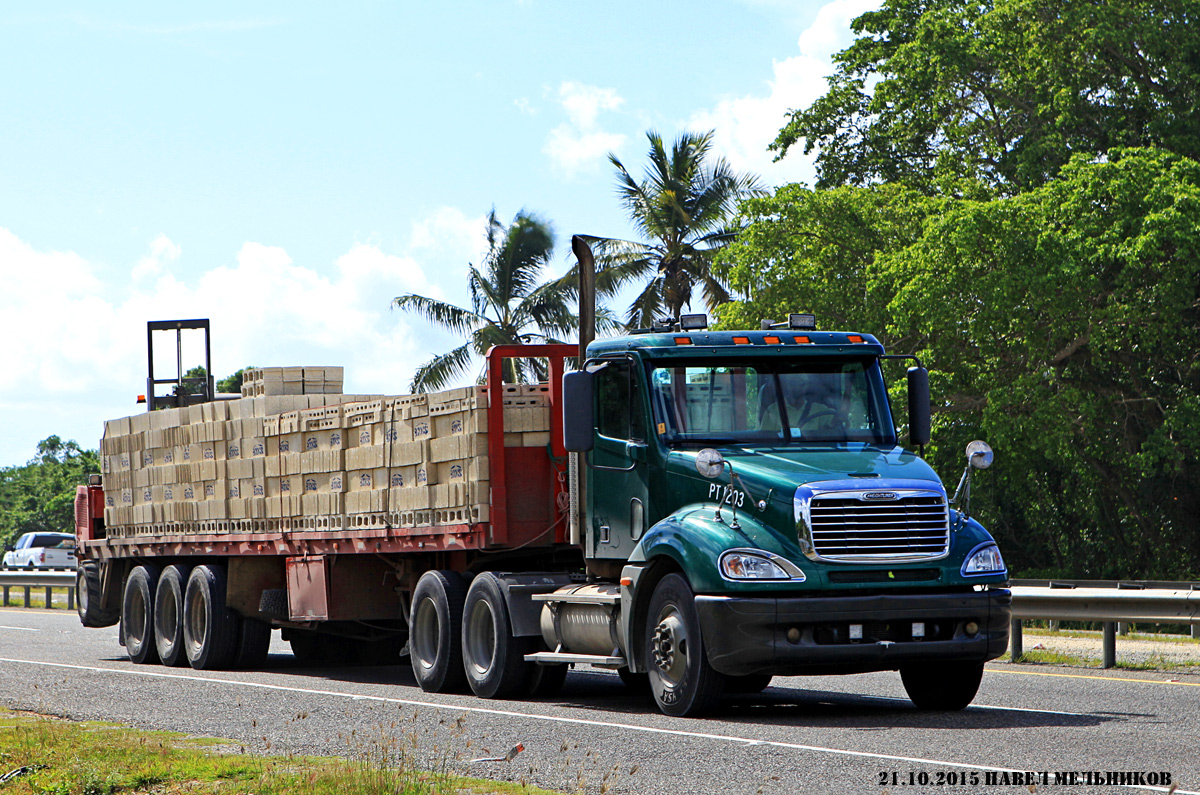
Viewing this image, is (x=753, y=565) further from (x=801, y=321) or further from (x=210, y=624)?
(x=210, y=624)

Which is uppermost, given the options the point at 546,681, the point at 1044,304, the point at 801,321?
the point at 1044,304

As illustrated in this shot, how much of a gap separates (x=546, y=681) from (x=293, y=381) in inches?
230

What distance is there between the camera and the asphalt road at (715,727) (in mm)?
8227

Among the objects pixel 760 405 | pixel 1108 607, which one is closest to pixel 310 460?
pixel 760 405

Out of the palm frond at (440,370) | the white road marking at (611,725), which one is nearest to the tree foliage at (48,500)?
the palm frond at (440,370)

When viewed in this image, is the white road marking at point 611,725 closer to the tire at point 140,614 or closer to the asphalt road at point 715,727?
the asphalt road at point 715,727

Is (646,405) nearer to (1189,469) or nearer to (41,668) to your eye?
(41,668)

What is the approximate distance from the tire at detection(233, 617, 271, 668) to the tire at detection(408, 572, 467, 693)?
12.3 ft

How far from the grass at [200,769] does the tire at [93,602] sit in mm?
10669

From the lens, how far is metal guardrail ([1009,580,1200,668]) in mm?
15320

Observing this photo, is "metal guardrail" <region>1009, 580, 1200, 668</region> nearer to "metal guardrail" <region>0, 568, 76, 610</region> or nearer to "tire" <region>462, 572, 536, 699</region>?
"tire" <region>462, 572, 536, 699</region>

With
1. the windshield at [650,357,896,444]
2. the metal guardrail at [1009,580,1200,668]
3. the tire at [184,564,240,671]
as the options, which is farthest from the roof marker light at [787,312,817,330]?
the tire at [184,564,240,671]

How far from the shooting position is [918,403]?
12.2 m

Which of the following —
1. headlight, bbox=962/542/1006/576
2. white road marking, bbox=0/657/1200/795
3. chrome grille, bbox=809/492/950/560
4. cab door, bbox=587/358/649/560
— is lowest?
white road marking, bbox=0/657/1200/795
